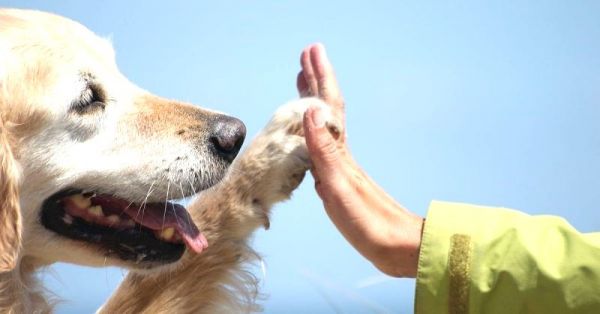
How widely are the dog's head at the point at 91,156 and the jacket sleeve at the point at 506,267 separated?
43.3 inches

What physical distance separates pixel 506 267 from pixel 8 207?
5.52ft

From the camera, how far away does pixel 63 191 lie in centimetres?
278

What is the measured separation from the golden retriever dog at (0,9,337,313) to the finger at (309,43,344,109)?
3.6 inches

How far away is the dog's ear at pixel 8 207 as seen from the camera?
2.46 meters

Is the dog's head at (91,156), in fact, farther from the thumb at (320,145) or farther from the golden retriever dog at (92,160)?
the thumb at (320,145)

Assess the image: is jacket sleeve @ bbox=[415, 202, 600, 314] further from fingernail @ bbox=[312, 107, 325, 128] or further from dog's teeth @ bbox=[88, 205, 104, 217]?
dog's teeth @ bbox=[88, 205, 104, 217]

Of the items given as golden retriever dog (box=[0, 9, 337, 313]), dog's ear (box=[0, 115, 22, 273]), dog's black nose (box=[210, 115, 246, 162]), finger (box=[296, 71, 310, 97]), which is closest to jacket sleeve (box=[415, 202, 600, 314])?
golden retriever dog (box=[0, 9, 337, 313])

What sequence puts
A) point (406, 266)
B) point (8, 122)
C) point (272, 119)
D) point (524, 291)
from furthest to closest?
point (272, 119) → point (8, 122) → point (406, 266) → point (524, 291)

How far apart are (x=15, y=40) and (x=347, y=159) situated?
1375 mm

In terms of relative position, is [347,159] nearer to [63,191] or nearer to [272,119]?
[272,119]

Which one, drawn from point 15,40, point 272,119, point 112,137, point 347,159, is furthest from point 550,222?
point 15,40

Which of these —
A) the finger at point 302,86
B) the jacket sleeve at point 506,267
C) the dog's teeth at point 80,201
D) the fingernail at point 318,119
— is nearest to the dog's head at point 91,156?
the dog's teeth at point 80,201

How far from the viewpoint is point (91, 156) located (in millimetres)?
2799

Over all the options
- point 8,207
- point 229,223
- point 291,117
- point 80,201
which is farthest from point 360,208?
point 8,207
